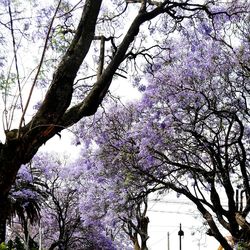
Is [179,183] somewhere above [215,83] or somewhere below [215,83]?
below

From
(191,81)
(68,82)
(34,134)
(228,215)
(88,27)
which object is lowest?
(34,134)

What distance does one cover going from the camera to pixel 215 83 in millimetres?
10914

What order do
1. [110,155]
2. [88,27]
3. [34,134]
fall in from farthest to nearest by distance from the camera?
[110,155], [88,27], [34,134]

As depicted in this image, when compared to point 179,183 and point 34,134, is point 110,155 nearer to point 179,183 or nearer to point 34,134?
point 179,183

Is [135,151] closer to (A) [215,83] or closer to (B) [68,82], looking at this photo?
(A) [215,83]

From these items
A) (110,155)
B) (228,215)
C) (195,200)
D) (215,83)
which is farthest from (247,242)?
(110,155)

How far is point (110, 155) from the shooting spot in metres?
13.2

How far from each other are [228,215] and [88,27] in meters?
7.78

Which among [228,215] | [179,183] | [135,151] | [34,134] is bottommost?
[34,134]

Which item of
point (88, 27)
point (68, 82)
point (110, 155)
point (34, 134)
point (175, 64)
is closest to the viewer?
point (34, 134)

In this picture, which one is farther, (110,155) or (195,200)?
(110,155)

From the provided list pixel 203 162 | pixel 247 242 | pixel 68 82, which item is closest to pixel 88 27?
pixel 68 82

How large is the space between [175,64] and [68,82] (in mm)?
8082

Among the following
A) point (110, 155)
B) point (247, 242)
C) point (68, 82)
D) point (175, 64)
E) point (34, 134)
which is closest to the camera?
point (34, 134)
